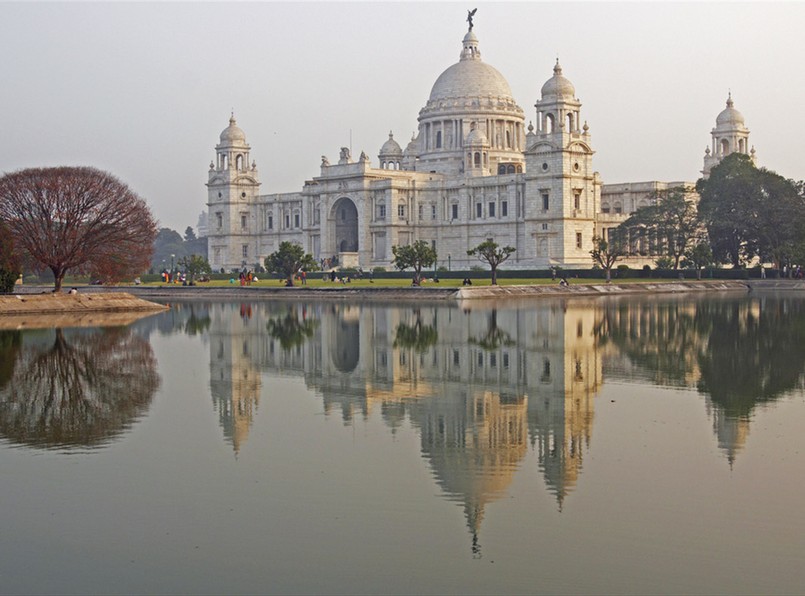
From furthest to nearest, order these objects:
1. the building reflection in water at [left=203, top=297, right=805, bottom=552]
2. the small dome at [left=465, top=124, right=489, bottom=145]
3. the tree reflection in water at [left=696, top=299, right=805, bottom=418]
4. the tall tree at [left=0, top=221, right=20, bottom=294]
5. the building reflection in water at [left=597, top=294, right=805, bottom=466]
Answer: the small dome at [left=465, top=124, right=489, bottom=145], the tall tree at [left=0, top=221, right=20, bottom=294], the tree reflection in water at [left=696, top=299, right=805, bottom=418], the building reflection in water at [left=597, top=294, right=805, bottom=466], the building reflection in water at [left=203, top=297, right=805, bottom=552]

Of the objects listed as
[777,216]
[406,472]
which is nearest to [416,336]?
[406,472]

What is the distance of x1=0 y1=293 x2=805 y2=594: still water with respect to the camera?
10617 millimetres

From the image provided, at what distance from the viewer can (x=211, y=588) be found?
33.3 ft

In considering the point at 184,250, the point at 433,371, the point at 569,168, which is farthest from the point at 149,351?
the point at 184,250

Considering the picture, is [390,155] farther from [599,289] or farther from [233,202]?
[599,289]

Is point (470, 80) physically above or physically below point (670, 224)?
above

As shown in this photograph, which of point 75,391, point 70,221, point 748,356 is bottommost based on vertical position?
point 75,391

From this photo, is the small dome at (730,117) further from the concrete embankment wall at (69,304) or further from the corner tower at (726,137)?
the concrete embankment wall at (69,304)

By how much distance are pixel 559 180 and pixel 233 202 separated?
4042 centimetres

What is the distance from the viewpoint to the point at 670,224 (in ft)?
278

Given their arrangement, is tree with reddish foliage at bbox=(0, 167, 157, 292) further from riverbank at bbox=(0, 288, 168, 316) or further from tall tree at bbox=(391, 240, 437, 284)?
tall tree at bbox=(391, 240, 437, 284)

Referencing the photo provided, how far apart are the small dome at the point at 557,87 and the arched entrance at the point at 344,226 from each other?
2438cm

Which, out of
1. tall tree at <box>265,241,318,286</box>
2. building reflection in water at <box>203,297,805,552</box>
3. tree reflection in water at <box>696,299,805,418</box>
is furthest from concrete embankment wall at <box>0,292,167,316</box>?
tree reflection in water at <box>696,299,805,418</box>

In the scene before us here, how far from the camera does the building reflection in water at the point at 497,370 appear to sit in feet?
52.0
